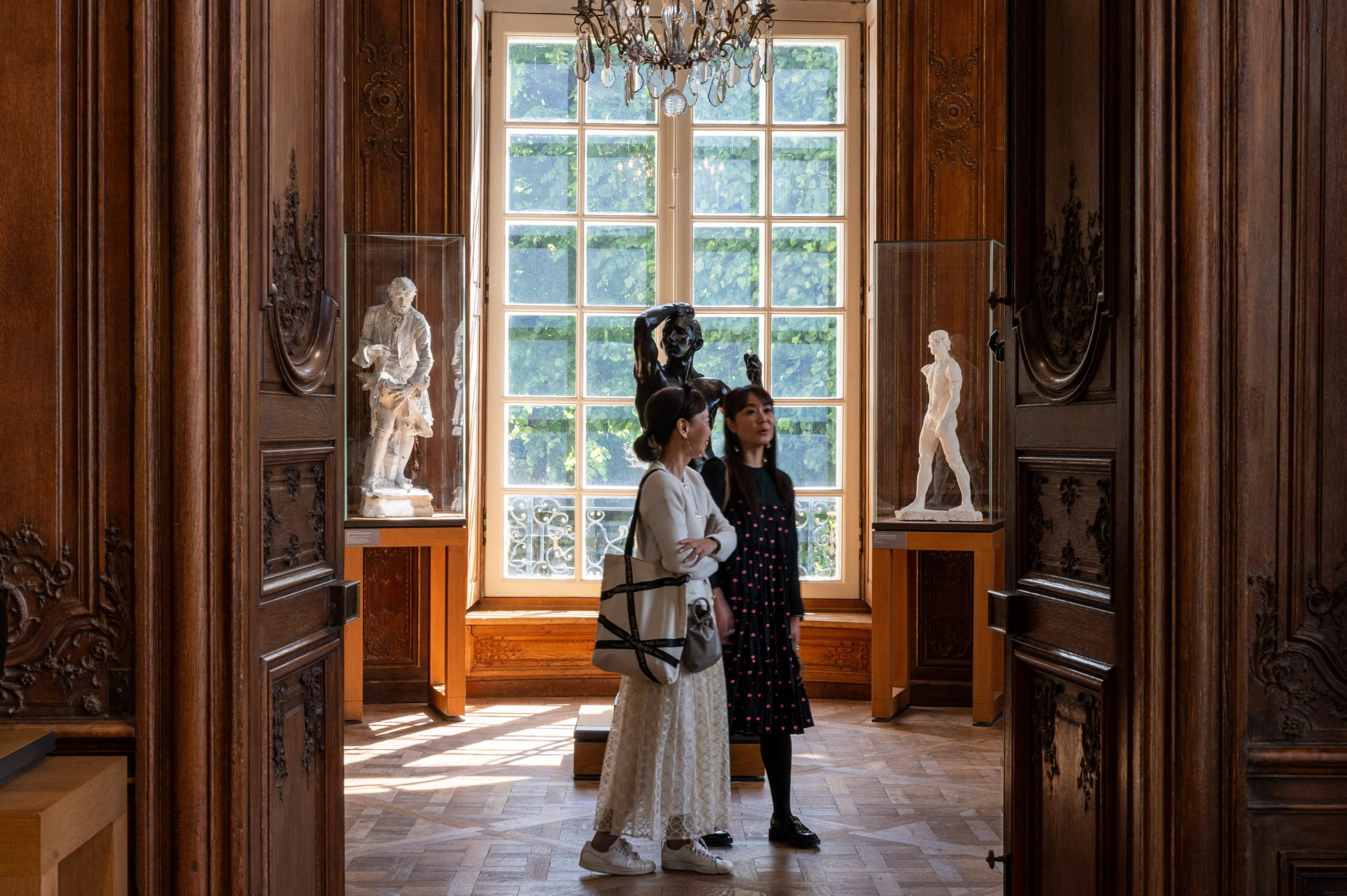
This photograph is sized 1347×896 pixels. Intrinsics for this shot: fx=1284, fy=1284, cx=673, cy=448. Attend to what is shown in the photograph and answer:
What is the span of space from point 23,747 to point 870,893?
2515 millimetres

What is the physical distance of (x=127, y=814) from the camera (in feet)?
7.54

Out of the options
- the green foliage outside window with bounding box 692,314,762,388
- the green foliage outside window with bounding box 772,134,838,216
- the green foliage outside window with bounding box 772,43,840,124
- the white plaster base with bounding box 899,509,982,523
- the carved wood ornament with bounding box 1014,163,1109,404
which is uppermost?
the green foliage outside window with bounding box 772,43,840,124

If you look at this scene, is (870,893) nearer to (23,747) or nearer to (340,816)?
(340,816)

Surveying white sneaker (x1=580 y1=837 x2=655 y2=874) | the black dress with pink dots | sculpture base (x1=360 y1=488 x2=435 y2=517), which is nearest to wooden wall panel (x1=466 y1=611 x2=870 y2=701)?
sculpture base (x1=360 y1=488 x2=435 y2=517)

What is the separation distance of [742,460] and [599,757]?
1.59m

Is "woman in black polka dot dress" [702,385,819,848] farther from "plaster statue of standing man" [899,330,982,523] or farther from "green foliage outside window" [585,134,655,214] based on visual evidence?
"green foliage outside window" [585,134,655,214]

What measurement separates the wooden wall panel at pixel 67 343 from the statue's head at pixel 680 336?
→ 308cm

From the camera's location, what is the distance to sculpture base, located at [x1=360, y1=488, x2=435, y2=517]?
6.35 m

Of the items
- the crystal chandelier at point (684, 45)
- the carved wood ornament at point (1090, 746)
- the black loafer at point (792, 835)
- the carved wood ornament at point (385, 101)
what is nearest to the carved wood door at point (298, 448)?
the carved wood ornament at point (1090, 746)

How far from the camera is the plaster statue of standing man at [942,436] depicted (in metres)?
6.37

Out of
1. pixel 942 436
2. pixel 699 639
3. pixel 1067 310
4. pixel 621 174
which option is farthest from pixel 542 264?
pixel 1067 310

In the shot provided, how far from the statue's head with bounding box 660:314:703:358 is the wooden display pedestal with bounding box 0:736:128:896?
3.26m

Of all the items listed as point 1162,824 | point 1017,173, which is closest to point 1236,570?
point 1162,824

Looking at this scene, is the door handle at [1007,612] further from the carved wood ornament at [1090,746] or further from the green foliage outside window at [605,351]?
the green foliage outside window at [605,351]
